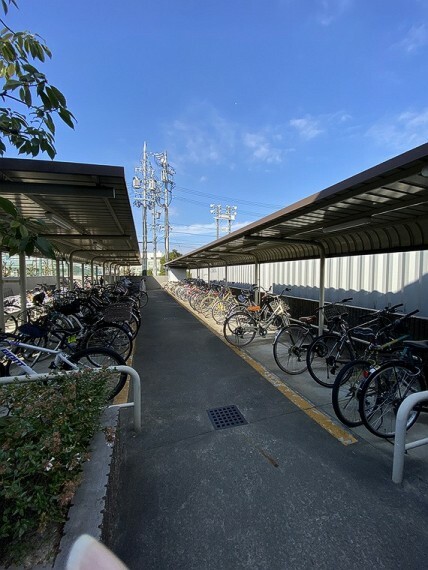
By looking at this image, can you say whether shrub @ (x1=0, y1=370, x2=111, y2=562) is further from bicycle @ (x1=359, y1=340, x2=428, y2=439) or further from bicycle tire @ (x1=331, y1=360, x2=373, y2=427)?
bicycle @ (x1=359, y1=340, x2=428, y2=439)

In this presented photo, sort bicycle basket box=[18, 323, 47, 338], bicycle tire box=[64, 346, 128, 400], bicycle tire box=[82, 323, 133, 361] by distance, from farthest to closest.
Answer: bicycle tire box=[82, 323, 133, 361] → bicycle basket box=[18, 323, 47, 338] → bicycle tire box=[64, 346, 128, 400]

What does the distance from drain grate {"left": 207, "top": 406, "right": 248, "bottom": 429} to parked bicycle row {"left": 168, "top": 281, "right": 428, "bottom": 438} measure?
37.1 inches

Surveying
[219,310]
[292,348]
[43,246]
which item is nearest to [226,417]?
[292,348]

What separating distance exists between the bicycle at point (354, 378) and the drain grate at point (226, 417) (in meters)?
0.94

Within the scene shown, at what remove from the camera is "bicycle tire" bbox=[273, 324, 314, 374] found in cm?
416

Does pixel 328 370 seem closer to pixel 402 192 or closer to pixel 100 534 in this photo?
pixel 402 192

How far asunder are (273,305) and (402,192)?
3464mm

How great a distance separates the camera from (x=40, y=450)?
1360 mm

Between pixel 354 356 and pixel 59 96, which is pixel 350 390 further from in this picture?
pixel 59 96

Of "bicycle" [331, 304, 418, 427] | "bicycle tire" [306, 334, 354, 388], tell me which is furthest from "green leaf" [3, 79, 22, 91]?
"bicycle tire" [306, 334, 354, 388]

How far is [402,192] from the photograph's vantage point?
2617mm

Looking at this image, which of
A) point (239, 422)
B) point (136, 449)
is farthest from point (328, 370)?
point (136, 449)

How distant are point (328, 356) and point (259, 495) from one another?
89.5 inches

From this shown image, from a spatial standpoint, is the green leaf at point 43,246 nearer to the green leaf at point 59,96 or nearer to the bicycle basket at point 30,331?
the green leaf at point 59,96
